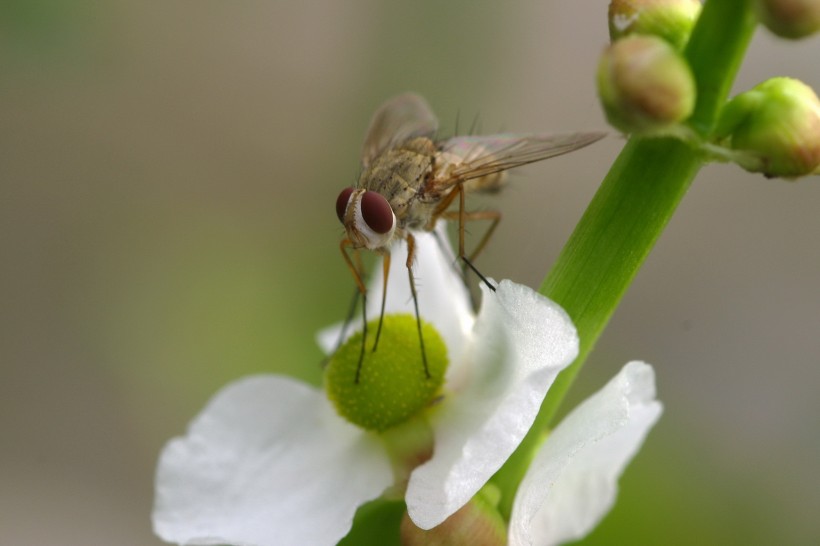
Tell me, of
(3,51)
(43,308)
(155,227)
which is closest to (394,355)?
(3,51)

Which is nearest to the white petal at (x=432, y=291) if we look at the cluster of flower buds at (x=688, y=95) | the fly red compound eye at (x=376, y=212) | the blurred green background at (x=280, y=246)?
the fly red compound eye at (x=376, y=212)

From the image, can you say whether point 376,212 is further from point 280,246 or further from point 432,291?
point 280,246

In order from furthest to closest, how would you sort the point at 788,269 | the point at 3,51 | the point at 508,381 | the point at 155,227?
the point at 788,269 → the point at 155,227 → the point at 3,51 → the point at 508,381

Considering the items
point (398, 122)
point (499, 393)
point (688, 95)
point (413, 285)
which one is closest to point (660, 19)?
point (688, 95)

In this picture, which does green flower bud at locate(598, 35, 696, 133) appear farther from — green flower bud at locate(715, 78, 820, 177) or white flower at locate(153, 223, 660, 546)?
white flower at locate(153, 223, 660, 546)

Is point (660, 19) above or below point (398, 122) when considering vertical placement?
above

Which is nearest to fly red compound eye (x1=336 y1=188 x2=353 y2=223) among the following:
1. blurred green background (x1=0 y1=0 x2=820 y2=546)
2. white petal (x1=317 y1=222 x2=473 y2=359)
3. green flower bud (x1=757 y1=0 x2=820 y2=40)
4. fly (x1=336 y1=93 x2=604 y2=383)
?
fly (x1=336 y1=93 x2=604 y2=383)

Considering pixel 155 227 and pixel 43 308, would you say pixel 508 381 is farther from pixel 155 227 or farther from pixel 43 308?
pixel 43 308
